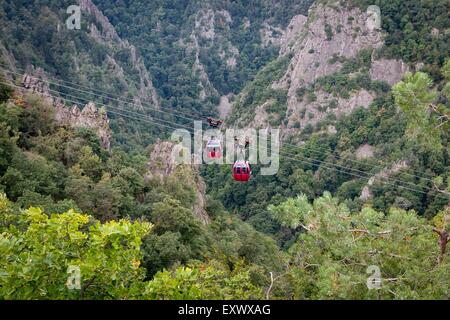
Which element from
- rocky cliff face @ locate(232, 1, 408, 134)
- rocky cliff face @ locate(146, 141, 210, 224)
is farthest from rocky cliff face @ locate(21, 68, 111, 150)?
rocky cliff face @ locate(232, 1, 408, 134)

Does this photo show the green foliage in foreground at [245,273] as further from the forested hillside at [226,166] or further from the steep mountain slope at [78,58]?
the steep mountain slope at [78,58]

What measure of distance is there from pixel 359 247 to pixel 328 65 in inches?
2622

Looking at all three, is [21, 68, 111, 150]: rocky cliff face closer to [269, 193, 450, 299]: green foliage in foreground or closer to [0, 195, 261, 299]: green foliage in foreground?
[269, 193, 450, 299]: green foliage in foreground

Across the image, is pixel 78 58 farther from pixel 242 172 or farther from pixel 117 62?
pixel 242 172

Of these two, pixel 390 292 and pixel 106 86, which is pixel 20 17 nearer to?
pixel 106 86

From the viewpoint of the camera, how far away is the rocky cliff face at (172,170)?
3891 centimetres

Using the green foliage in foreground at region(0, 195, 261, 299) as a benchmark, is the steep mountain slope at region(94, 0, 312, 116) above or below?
above

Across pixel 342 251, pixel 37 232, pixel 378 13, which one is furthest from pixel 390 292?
pixel 378 13

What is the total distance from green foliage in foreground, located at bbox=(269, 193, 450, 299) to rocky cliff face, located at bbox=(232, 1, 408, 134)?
57660 mm

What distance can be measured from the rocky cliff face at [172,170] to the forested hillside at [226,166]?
17cm

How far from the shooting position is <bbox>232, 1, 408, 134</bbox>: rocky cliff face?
69.8m

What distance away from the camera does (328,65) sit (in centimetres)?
7606

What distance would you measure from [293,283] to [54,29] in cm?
8707

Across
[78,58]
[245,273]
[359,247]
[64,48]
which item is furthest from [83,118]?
[78,58]
